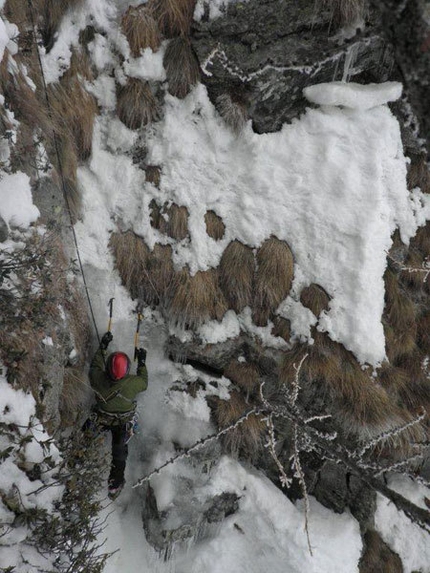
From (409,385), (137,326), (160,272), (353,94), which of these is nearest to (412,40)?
(353,94)

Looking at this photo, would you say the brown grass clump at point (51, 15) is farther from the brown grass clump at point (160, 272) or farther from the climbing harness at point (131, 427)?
the climbing harness at point (131, 427)

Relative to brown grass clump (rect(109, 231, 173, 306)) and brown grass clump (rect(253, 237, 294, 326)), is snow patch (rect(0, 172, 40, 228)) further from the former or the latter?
brown grass clump (rect(253, 237, 294, 326))

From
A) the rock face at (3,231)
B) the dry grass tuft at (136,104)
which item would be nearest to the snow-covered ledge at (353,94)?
the dry grass tuft at (136,104)

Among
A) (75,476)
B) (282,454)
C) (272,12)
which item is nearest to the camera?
(75,476)

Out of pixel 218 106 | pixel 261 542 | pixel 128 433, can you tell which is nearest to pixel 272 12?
pixel 218 106

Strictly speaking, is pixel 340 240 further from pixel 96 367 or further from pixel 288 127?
pixel 96 367

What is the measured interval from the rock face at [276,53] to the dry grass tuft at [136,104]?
2.38ft

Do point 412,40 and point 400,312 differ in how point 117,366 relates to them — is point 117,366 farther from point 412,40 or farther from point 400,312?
point 412,40

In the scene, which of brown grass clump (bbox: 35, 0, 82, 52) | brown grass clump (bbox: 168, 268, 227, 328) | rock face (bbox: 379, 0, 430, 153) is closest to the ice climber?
brown grass clump (bbox: 168, 268, 227, 328)

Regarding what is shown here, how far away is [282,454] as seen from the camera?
561 centimetres

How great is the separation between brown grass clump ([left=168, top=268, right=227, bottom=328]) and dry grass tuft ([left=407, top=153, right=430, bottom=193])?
114 inches

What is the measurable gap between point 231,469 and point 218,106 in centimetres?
460

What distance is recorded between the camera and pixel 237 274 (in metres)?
5.36

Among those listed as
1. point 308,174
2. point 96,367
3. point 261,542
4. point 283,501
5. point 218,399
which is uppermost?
point 308,174
